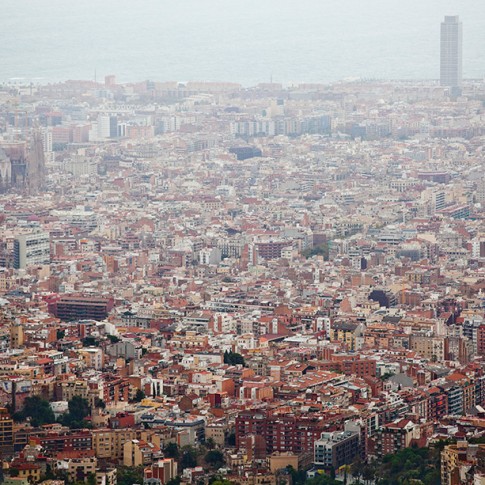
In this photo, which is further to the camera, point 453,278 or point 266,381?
point 453,278

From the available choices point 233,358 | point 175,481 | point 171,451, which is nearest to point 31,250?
point 233,358

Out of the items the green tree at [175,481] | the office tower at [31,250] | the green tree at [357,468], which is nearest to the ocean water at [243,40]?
the office tower at [31,250]

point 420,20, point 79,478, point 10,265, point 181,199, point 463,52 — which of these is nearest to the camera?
point 79,478

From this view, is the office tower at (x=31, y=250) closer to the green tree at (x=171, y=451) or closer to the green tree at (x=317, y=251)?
the green tree at (x=317, y=251)

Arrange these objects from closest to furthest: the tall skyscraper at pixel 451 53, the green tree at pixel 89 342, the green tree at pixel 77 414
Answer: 1. the green tree at pixel 77 414
2. the green tree at pixel 89 342
3. the tall skyscraper at pixel 451 53

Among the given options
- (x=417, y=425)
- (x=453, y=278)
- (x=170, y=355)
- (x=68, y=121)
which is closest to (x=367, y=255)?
(x=453, y=278)

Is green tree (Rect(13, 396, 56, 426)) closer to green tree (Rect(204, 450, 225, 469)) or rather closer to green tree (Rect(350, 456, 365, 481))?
green tree (Rect(204, 450, 225, 469))

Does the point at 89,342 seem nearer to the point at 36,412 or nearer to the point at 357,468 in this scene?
the point at 36,412

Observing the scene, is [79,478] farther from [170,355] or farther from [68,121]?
[68,121]
